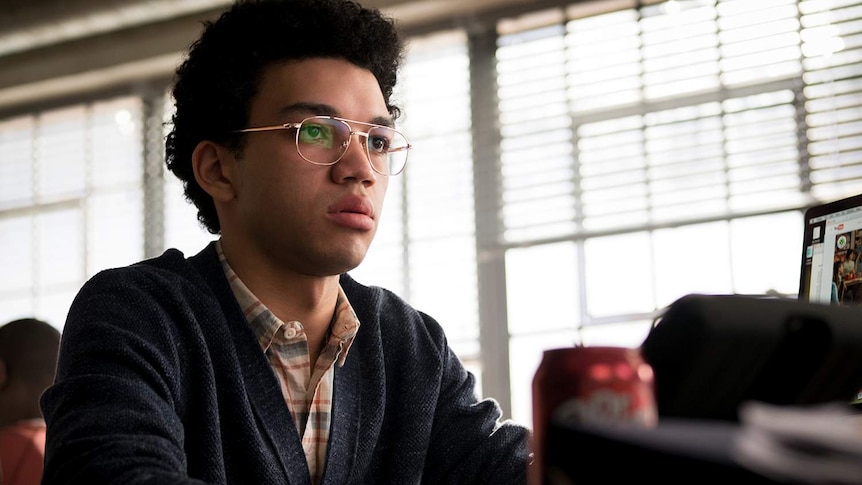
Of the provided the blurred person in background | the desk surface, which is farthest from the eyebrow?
the blurred person in background

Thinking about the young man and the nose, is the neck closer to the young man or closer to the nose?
the young man

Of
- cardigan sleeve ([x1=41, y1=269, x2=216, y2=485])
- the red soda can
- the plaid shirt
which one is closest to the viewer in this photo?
the red soda can

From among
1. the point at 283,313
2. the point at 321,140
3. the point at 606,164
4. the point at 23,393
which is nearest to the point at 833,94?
the point at 606,164

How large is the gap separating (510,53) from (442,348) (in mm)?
2846

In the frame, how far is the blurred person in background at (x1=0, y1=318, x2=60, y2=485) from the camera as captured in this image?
258cm

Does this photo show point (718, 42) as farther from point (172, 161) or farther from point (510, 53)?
point (172, 161)

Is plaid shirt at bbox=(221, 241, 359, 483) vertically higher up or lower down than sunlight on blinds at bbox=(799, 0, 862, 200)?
lower down

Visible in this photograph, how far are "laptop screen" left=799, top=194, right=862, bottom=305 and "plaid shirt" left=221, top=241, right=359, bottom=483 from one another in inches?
29.8

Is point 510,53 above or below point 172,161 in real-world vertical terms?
above

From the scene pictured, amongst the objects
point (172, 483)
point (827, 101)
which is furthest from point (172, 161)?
point (827, 101)

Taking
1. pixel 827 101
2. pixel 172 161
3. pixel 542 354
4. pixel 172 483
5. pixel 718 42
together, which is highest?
pixel 718 42

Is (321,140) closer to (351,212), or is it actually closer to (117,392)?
(351,212)

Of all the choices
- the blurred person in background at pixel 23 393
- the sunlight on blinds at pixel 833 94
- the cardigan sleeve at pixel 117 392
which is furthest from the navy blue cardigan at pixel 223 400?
the sunlight on blinds at pixel 833 94

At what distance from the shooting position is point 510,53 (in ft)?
14.4
